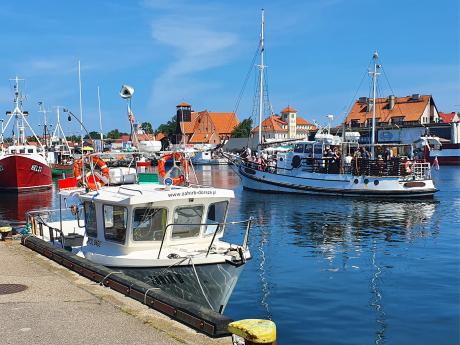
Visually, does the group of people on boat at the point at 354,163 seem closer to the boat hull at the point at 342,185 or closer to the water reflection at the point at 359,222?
the boat hull at the point at 342,185

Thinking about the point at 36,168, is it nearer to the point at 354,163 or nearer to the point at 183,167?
the point at 354,163

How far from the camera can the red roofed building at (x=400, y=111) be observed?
11731 cm

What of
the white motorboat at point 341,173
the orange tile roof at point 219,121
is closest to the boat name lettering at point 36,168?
the white motorboat at point 341,173

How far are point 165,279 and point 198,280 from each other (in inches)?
32.0

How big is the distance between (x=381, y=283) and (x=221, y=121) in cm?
17670

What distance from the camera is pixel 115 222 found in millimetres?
13344

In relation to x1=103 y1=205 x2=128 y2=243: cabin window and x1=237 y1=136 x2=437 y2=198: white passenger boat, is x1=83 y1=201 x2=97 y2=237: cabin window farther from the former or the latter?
x1=237 y1=136 x2=437 y2=198: white passenger boat

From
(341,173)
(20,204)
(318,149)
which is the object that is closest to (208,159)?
(318,149)

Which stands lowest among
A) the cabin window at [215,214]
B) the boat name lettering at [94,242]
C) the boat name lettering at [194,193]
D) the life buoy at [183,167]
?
the boat name lettering at [94,242]

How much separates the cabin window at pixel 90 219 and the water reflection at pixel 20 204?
65.0 ft

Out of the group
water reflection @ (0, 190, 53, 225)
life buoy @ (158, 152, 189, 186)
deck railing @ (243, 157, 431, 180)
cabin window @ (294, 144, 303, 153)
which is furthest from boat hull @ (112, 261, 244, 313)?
cabin window @ (294, 144, 303, 153)

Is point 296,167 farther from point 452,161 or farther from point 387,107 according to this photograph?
point 387,107

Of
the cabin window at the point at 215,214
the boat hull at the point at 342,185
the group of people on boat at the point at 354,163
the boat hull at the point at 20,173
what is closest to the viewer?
the cabin window at the point at 215,214

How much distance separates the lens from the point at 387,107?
122 m
